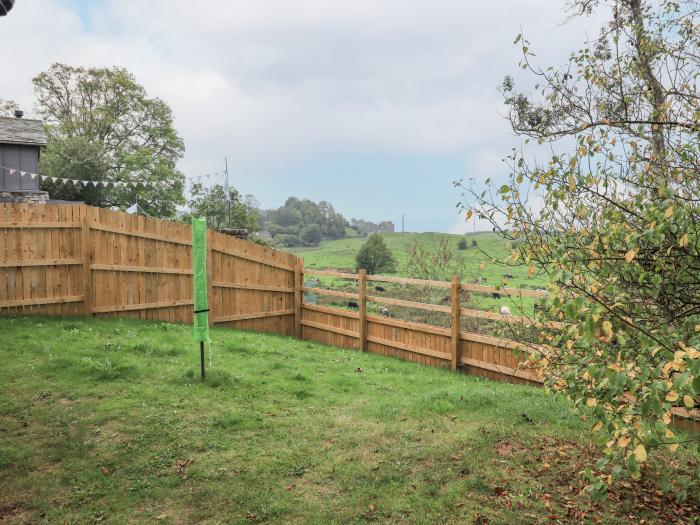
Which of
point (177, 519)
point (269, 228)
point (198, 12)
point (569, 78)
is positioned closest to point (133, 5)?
point (198, 12)

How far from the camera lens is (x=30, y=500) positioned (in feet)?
12.0

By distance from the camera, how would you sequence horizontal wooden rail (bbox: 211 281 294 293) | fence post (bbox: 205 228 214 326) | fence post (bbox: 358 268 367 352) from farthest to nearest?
1. horizontal wooden rail (bbox: 211 281 294 293)
2. fence post (bbox: 205 228 214 326)
3. fence post (bbox: 358 268 367 352)

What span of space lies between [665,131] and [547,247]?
1333mm

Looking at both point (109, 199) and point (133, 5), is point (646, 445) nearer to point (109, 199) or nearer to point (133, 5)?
point (133, 5)

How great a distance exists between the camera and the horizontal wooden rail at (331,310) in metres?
10.3

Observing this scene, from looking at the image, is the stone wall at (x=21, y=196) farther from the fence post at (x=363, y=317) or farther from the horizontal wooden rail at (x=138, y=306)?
the fence post at (x=363, y=317)

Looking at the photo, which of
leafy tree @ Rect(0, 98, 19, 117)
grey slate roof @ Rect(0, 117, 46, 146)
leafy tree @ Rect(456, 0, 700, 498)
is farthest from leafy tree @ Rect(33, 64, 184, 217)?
leafy tree @ Rect(456, 0, 700, 498)

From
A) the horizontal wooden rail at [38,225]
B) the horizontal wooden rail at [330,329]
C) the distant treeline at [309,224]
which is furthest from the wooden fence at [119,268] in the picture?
the distant treeline at [309,224]

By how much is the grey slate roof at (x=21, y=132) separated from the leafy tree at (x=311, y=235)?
35.2 meters

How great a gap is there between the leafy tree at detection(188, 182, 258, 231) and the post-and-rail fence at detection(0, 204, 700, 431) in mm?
14344

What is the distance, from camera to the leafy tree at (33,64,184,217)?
30.8 meters

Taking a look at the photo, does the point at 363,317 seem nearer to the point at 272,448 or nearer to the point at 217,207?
the point at 272,448

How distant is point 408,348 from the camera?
9.12 m

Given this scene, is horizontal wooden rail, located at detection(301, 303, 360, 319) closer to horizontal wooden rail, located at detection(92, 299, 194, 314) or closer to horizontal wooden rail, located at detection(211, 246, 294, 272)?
horizontal wooden rail, located at detection(211, 246, 294, 272)
